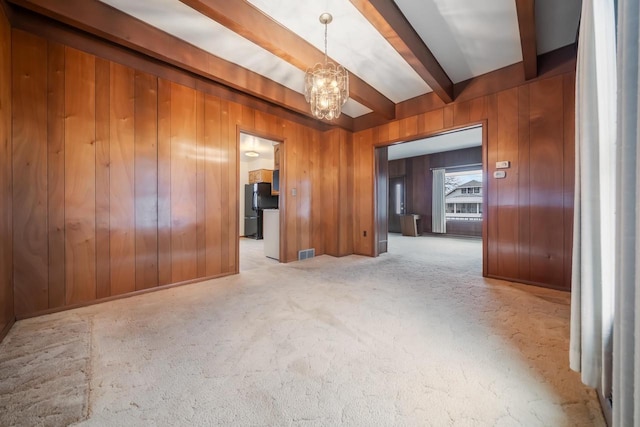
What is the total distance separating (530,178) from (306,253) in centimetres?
330

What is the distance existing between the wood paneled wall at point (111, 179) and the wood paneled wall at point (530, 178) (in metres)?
3.37

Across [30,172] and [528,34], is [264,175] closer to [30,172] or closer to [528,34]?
[30,172]

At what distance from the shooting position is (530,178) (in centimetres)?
287

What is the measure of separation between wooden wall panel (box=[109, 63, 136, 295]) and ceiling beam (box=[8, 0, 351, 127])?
0.40 meters

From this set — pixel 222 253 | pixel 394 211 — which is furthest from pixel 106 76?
pixel 394 211

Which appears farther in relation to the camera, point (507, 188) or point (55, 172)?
point (507, 188)

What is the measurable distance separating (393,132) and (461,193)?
201 inches

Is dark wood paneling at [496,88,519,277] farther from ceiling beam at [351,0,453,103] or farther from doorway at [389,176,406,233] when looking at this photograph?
doorway at [389,176,406,233]

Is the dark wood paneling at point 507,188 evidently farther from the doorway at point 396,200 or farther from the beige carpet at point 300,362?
the doorway at point 396,200

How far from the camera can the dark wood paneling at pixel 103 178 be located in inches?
91.7

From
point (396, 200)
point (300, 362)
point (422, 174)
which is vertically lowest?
point (300, 362)

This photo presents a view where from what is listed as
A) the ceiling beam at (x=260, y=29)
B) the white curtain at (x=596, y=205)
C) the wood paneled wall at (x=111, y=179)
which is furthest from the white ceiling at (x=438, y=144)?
the white curtain at (x=596, y=205)

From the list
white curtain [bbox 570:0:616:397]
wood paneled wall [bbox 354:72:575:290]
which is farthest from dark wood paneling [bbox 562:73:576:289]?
white curtain [bbox 570:0:616:397]

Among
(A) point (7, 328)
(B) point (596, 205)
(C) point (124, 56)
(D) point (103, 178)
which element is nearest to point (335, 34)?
(C) point (124, 56)
